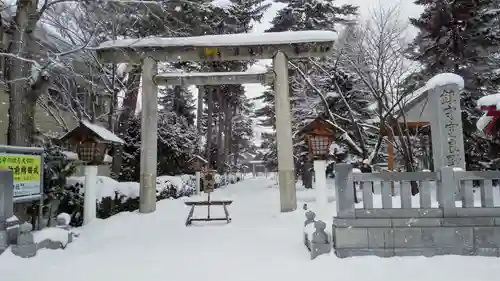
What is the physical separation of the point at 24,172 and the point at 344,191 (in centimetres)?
655

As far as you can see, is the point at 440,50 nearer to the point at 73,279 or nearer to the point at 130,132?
the point at 130,132

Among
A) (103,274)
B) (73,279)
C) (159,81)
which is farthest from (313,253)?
(159,81)

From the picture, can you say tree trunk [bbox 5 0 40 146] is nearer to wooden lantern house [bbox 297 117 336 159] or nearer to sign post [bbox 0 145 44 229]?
sign post [bbox 0 145 44 229]

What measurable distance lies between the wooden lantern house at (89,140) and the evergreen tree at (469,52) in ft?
45.0

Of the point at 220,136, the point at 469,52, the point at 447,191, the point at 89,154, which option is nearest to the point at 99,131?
the point at 89,154

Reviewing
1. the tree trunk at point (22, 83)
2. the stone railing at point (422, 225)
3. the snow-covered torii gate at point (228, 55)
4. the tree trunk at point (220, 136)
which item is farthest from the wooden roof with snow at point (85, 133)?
the tree trunk at point (220, 136)

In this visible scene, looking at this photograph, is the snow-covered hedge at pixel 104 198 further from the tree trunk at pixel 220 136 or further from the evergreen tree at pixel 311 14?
the tree trunk at pixel 220 136

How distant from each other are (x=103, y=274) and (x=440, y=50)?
1708 centimetres

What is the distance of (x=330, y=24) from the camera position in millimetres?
22094

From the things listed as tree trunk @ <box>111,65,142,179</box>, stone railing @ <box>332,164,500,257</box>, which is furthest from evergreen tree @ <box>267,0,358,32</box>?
stone railing @ <box>332,164,500,257</box>

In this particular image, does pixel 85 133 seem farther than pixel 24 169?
Yes

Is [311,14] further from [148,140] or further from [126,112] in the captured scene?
[148,140]

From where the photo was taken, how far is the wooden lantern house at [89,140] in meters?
9.68

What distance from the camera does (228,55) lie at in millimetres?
12039
